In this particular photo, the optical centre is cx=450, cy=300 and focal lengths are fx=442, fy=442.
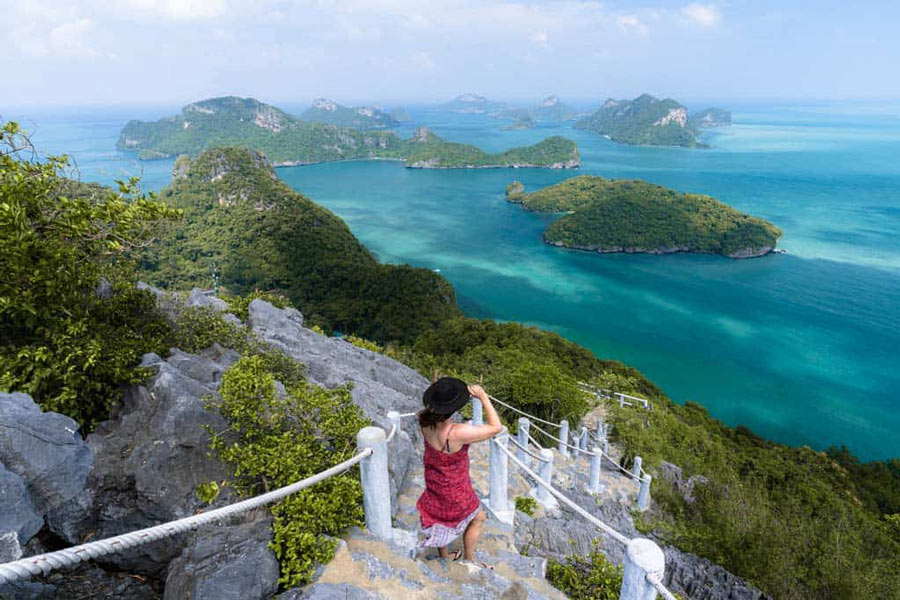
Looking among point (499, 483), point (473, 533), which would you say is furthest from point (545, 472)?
point (473, 533)

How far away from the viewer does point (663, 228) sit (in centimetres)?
6725

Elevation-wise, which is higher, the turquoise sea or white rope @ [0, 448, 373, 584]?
white rope @ [0, 448, 373, 584]

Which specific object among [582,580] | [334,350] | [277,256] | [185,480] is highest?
[185,480]

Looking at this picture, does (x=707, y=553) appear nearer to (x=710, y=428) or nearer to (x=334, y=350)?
(x=334, y=350)

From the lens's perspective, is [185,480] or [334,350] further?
[334,350]

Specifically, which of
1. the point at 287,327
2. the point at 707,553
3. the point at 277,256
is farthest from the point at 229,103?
the point at 707,553

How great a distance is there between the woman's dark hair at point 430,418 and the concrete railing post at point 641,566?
53.0 inches

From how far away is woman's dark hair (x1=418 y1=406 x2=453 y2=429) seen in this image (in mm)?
3066

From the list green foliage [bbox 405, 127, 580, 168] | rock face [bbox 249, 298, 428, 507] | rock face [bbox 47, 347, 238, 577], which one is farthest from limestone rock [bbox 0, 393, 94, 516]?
green foliage [bbox 405, 127, 580, 168]

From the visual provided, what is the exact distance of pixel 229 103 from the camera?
168 metres

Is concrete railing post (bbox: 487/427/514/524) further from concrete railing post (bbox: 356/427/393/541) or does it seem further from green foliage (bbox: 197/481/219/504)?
green foliage (bbox: 197/481/219/504)

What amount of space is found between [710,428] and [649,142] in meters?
176

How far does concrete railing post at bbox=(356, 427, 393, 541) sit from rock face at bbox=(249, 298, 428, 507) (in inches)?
71.8

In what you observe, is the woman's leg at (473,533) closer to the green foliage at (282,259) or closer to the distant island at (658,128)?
the green foliage at (282,259)
